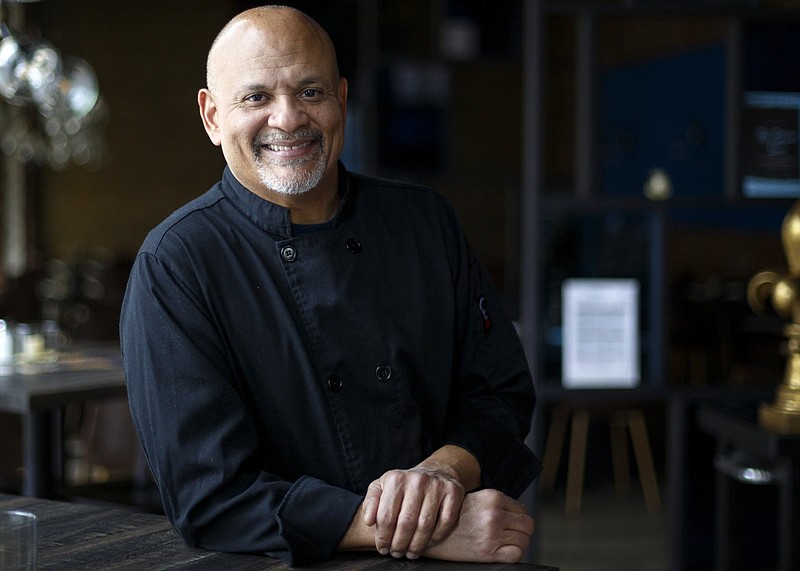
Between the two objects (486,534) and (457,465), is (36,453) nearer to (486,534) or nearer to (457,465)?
(457,465)

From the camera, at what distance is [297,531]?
143 centimetres

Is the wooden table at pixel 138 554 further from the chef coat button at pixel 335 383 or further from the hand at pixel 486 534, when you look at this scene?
the chef coat button at pixel 335 383

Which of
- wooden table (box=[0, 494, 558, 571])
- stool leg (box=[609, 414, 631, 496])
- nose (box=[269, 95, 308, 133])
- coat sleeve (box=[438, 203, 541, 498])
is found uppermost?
nose (box=[269, 95, 308, 133])

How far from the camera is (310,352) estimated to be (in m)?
1.63

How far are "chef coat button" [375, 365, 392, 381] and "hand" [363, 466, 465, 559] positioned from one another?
206 mm

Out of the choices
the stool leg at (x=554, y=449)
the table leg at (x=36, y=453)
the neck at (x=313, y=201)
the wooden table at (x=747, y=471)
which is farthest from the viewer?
the stool leg at (x=554, y=449)

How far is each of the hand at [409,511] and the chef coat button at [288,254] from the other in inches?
14.2

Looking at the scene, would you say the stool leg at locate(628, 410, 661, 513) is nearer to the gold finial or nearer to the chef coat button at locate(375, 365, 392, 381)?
the gold finial

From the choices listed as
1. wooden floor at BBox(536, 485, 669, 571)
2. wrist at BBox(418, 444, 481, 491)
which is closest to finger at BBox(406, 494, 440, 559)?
wrist at BBox(418, 444, 481, 491)

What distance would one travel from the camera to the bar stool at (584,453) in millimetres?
5629

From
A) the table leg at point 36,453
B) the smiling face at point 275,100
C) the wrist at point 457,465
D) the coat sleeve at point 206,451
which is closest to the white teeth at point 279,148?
the smiling face at point 275,100

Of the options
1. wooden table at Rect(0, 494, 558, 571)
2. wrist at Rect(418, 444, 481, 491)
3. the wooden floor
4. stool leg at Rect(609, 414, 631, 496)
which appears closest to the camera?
wooden table at Rect(0, 494, 558, 571)

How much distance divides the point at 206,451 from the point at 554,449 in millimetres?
4548

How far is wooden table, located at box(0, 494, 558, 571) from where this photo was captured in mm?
1413
